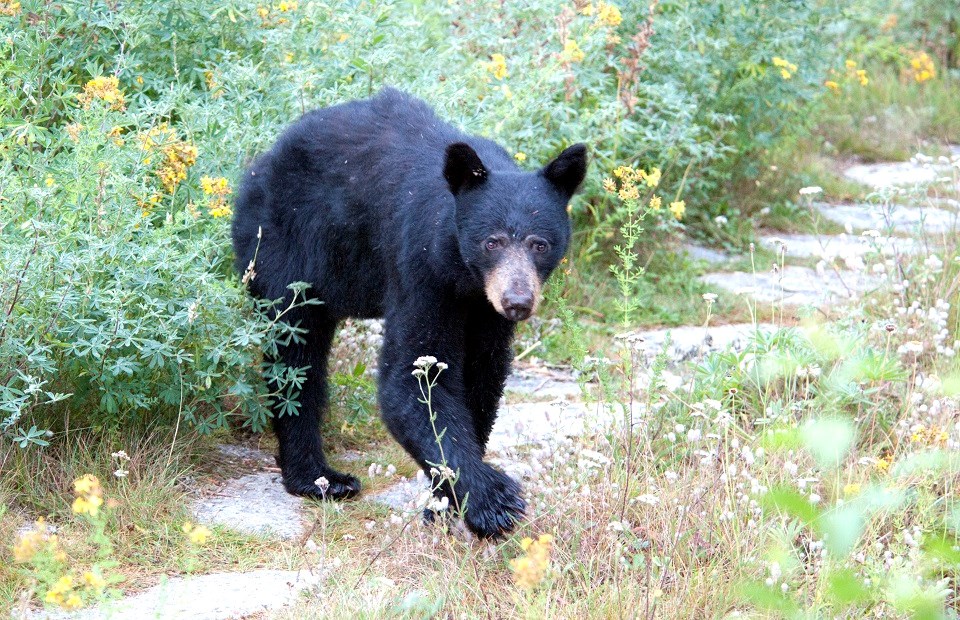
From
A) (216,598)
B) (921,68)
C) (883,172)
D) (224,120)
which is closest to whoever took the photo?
(216,598)

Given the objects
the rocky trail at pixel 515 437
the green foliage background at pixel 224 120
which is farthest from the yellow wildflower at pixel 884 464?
A: the green foliage background at pixel 224 120

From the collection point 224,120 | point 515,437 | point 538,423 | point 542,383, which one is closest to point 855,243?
point 542,383

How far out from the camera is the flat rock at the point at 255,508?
13.1 feet

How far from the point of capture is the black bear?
379 centimetres

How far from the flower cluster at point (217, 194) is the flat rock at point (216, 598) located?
1375 millimetres

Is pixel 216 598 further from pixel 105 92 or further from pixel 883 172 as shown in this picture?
pixel 883 172

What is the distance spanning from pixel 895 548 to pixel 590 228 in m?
3.56

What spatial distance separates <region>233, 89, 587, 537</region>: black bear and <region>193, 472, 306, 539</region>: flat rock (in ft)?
0.33

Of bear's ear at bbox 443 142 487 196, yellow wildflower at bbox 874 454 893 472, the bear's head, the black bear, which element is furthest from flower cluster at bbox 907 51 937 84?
bear's ear at bbox 443 142 487 196

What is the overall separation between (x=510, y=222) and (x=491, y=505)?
0.95 meters

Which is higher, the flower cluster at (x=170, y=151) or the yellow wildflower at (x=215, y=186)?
the flower cluster at (x=170, y=151)

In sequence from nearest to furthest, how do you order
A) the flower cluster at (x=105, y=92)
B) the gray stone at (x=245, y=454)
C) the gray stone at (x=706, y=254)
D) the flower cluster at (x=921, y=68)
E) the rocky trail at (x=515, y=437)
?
1. the rocky trail at (x=515, y=437)
2. the flower cluster at (x=105, y=92)
3. the gray stone at (x=245, y=454)
4. the gray stone at (x=706, y=254)
5. the flower cluster at (x=921, y=68)

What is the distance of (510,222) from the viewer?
3826mm

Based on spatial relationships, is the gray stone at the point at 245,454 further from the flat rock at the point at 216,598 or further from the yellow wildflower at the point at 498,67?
the yellow wildflower at the point at 498,67
